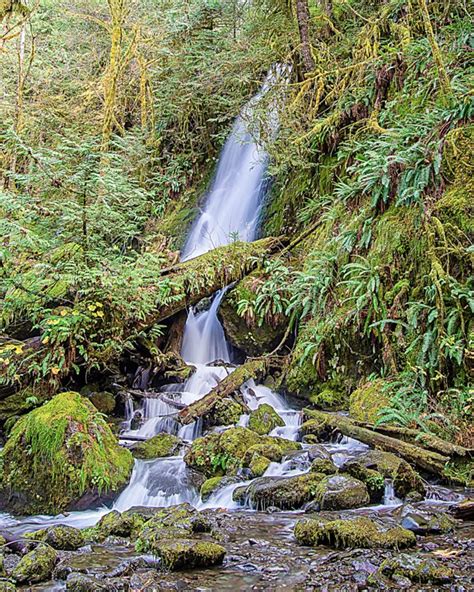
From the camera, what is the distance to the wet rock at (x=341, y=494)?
4.83m

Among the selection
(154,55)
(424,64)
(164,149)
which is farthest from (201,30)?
(424,64)

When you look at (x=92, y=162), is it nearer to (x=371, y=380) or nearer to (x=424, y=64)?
(x=371, y=380)

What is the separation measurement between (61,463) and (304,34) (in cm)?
1006

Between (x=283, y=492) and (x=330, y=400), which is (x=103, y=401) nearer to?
(x=330, y=400)

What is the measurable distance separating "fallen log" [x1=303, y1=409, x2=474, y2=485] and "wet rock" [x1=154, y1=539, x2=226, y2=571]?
272 cm

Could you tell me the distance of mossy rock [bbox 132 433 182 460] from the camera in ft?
21.9

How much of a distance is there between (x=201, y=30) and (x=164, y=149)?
Answer: 144 inches

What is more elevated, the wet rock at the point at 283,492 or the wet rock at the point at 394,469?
the wet rock at the point at 394,469

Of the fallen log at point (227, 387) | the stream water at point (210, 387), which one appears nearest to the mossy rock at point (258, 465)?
the stream water at point (210, 387)

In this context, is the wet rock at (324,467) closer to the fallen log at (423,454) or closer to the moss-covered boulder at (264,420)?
the fallen log at (423,454)

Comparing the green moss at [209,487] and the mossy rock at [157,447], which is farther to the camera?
the mossy rock at [157,447]

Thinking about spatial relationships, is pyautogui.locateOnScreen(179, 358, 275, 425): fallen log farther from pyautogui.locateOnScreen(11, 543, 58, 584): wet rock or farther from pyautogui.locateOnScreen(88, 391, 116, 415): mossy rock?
pyautogui.locateOnScreen(11, 543, 58, 584): wet rock

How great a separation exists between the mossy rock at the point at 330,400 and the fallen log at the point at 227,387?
1.08m

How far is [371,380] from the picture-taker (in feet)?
24.6
